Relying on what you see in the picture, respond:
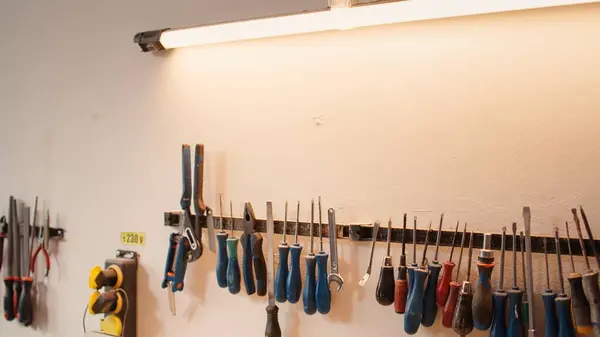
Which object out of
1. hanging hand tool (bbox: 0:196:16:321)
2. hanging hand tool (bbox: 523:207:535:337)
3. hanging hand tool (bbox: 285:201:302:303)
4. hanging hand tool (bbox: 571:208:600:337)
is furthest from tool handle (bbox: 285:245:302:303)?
hanging hand tool (bbox: 0:196:16:321)

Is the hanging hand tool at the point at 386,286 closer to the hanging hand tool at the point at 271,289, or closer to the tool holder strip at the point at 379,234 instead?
the tool holder strip at the point at 379,234

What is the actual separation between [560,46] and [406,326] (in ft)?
2.47

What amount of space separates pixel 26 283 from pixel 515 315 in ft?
5.54

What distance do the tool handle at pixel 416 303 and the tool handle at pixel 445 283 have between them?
42 millimetres

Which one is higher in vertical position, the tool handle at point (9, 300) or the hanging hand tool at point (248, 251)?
the hanging hand tool at point (248, 251)

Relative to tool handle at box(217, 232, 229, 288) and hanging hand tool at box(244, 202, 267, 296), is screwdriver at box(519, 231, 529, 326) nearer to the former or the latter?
hanging hand tool at box(244, 202, 267, 296)

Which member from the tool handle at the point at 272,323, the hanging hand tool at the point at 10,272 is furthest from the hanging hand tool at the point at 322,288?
the hanging hand tool at the point at 10,272

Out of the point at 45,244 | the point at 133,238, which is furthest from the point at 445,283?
the point at 45,244

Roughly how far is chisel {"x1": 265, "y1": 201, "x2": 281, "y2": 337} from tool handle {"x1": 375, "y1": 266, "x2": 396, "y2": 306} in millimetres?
317

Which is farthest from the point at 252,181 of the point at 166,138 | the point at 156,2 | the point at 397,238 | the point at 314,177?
the point at 156,2

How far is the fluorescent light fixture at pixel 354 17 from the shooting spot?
1119 mm

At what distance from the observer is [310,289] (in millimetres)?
1381

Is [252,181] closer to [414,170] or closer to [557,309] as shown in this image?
[414,170]

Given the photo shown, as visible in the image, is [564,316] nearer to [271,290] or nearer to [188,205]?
[271,290]
